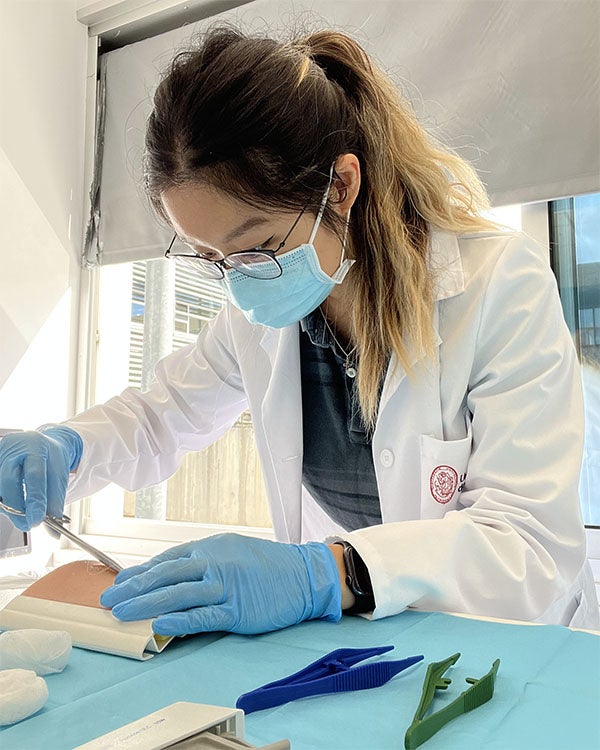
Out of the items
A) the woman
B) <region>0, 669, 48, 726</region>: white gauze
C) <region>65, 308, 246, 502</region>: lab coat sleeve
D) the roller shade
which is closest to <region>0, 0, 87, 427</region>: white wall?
the roller shade

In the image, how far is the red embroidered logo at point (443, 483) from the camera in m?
1.11

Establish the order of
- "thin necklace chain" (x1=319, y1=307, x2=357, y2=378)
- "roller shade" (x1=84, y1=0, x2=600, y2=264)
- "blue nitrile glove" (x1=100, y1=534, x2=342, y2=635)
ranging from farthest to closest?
"roller shade" (x1=84, y1=0, x2=600, y2=264), "thin necklace chain" (x1=319, y1=307, x2=357, y2=378), "blue nitrile glove" (x1=100, y1=534, x2=342, y2=635)

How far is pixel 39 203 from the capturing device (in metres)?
2.57

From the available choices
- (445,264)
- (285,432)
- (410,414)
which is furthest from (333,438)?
(445,264)

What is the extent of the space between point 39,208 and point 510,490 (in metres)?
2.10

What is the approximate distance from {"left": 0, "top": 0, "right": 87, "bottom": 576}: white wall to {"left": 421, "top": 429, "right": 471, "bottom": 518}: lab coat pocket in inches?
65.1

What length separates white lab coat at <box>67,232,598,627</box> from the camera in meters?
0.93

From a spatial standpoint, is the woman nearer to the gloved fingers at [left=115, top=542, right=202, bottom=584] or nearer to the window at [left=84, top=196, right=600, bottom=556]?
the gloved fingers at [left=115, top=542, right=202, bottom=584]

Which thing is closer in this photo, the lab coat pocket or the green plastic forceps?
the green plastic forceps

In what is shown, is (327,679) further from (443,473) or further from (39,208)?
(39,208)

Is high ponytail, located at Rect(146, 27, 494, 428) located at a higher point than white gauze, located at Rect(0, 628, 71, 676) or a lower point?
higher

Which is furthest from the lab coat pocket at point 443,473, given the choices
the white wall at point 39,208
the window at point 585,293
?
the white wall at point 39,208

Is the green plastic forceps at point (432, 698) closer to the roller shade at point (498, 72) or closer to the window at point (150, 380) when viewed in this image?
the roller shade at point (498, 72)

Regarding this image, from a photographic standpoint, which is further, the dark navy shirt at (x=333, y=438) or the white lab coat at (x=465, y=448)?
the dark navy shirt at (x=333, y=438)
